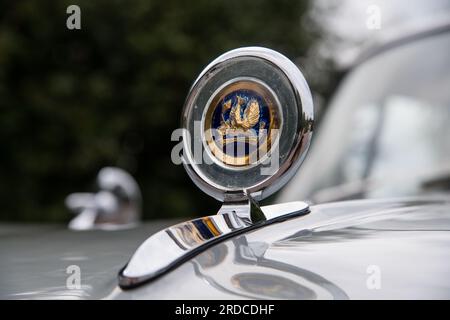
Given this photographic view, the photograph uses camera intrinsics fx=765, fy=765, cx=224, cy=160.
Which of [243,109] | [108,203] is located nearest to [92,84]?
[108,203]

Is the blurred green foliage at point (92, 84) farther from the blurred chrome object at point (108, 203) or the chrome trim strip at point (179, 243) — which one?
the chrome trim strip at point (179, 243)

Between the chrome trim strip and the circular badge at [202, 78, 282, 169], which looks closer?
the chrome trim strip

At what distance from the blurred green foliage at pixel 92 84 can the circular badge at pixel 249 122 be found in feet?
23.5

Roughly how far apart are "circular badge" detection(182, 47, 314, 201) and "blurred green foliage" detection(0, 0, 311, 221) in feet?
23.5

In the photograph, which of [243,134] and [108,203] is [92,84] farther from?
[243,134]

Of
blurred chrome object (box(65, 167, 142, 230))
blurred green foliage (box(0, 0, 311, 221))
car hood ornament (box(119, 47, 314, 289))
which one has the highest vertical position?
blurred green foliage (box(0, 0, 311, 221))

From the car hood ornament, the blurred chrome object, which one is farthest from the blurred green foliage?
the car hood ornament

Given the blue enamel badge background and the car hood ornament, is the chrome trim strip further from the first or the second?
the blue enamel badge background

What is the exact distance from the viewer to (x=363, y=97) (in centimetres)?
286

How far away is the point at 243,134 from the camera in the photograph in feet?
4.05

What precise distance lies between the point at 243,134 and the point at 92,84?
7.56m

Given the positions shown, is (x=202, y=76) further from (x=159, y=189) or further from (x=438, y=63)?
(x=159, y=189)

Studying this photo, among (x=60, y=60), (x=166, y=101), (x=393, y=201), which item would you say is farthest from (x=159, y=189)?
(x=393, y=201)

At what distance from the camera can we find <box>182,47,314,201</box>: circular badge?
1.23 meters
